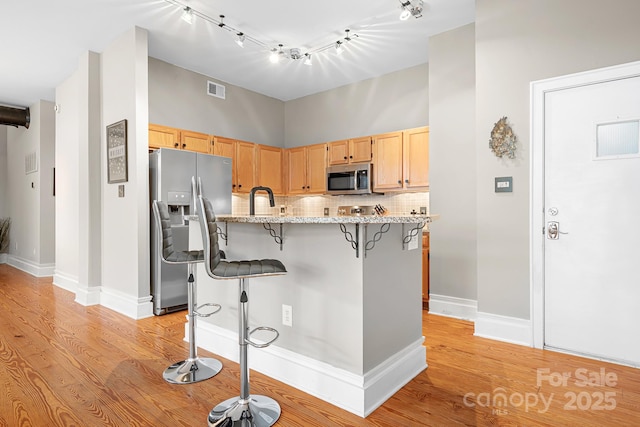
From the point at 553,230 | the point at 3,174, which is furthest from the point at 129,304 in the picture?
the point at 3,174

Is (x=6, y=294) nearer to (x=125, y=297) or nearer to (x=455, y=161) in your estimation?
(x=125, y=297)

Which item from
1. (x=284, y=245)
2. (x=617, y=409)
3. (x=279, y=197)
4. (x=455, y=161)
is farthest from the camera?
(x=279, y=197)

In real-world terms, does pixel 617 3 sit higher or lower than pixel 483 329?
higher

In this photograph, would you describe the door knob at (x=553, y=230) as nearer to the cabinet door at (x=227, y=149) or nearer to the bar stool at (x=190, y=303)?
the bar stool at (x=190, y=303)

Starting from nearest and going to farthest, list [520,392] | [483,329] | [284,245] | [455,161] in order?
1. [520,392]
2. [284,245]
3. [483,329]
4. [455,161]

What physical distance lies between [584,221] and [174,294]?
3.88 m

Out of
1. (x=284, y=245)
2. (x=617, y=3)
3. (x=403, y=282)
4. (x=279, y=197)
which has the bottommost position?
(x=403, y=282)

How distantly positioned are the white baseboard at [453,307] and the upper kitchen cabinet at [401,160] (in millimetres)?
1336

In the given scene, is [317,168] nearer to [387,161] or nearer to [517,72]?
[387,161]

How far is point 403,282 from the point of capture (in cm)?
231

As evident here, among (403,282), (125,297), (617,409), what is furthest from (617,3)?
(125,297)

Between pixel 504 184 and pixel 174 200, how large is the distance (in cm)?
326

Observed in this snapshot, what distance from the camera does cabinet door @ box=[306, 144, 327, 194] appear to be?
546cm

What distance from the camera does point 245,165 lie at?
5.32 meters
